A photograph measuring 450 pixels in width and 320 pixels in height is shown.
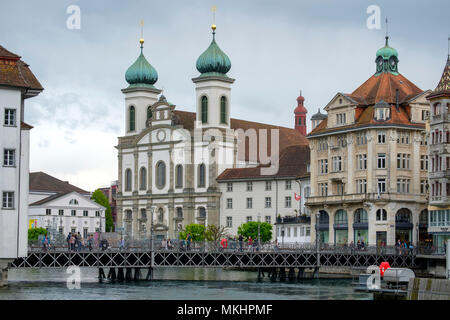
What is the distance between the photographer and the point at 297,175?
12781cm

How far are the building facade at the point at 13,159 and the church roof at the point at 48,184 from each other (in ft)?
326

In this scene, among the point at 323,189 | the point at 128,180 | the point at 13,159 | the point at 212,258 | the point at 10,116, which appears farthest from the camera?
the point at 128,180

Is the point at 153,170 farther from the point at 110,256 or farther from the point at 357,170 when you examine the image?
the point at 110,256

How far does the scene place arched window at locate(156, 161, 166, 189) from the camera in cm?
14438

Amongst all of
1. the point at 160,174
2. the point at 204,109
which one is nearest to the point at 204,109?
the point at 204,109

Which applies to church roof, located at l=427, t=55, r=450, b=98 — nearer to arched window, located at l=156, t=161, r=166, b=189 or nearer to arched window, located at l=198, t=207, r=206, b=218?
arched window, located at l=198, t=207, r=206, b=218

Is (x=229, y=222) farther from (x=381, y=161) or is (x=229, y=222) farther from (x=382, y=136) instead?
(x=382, y=136)

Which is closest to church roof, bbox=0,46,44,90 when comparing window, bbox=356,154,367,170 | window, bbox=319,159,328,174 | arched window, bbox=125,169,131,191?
window, bbox=356,154,367,170

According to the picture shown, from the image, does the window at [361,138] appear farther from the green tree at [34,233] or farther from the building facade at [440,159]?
the green tree at [34,233]

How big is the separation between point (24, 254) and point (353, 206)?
42.8 meters

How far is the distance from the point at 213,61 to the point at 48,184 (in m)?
46.3

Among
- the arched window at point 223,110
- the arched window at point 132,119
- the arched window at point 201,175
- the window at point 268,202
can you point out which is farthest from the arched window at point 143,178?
the window at point 268,202

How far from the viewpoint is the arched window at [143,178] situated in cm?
14688

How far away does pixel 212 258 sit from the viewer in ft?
282
